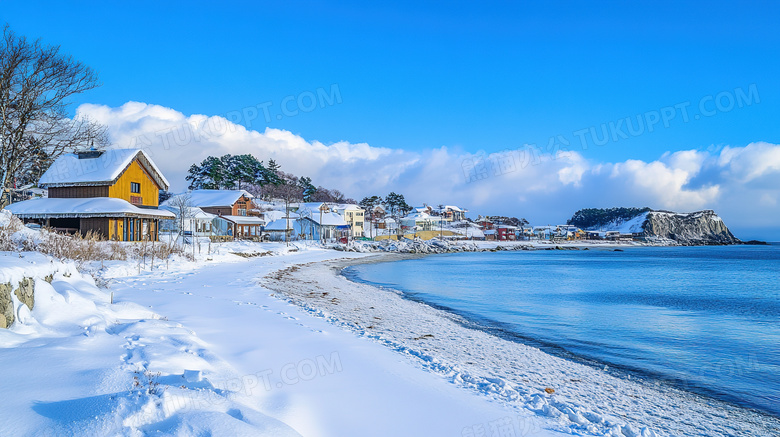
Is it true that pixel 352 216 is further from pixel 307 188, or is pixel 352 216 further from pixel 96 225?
pixel 96 225

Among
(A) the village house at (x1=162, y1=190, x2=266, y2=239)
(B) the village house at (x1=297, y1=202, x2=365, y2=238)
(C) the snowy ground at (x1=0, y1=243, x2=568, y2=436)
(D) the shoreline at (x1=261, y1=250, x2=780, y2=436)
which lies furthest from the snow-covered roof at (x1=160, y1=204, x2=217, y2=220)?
(C) the snowy ground at (x1=0, y1=243, x2=568, y2=436)

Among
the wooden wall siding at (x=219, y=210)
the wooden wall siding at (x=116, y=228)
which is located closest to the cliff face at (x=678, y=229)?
the wooden wall siding at (x=219, y=210)

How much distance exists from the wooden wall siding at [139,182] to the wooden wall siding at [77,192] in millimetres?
755

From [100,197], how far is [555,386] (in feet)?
124

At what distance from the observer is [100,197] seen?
114 feet

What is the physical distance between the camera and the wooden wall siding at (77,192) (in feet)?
114

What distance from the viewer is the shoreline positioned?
21.2ft

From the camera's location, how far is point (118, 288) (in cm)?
1423

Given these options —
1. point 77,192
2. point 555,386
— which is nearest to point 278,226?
point 77,192

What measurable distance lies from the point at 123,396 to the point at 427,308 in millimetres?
14300

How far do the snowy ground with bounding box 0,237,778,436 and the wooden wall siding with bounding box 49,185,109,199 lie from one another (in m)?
28.1

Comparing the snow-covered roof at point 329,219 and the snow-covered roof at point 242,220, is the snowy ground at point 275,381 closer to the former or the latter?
the snow-covered roof at point 242,220

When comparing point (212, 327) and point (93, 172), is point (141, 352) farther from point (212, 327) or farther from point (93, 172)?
point (93, 172)

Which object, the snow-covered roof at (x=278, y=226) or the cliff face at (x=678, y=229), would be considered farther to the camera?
the cliff face at (x=678, y=229)
